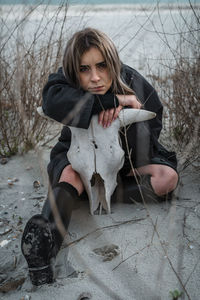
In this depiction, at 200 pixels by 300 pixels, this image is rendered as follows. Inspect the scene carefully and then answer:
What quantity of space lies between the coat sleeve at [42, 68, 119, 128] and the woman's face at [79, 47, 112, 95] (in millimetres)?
47

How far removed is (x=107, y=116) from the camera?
1.78 metres

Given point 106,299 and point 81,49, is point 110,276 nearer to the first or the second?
point 106,299

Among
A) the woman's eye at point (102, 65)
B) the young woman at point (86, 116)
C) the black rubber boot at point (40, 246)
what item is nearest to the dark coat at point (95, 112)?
the young woman at point (86, 116)

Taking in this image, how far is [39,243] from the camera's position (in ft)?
4.84

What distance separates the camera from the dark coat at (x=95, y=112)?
1.79 meters

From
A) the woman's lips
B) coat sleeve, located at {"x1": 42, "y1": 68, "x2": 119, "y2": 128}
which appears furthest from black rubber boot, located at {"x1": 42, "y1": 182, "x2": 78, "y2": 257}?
the woman's lips

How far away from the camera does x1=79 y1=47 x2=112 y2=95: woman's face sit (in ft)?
5.92

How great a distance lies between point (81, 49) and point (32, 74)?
0.97m

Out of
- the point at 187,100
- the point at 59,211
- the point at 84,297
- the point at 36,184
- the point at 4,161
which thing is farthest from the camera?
the point at 4,161

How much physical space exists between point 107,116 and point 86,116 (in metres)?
0.11

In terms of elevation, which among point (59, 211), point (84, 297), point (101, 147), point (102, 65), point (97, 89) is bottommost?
point (84, 297)

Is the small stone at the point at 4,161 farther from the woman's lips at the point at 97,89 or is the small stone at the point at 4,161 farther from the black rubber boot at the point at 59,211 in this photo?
the woman's lips at the point at 97,89

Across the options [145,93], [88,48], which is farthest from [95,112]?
[145,93]

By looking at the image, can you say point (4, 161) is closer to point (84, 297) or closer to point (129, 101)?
point (129, 101)
